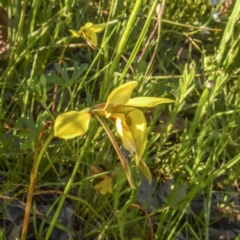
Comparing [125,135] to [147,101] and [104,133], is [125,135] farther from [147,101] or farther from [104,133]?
[104,133]

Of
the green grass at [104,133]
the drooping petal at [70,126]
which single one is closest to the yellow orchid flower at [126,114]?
the drooping petal at [70,126]

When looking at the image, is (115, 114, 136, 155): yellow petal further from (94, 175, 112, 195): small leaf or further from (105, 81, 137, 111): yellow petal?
(94, 175, 112, 195): small leaf

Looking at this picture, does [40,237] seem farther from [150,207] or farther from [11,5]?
[11,5]

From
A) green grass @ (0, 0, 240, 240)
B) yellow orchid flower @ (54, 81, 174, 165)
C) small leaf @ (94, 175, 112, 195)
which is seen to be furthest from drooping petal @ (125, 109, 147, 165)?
small leaf @ (94, 175, 112, 195)

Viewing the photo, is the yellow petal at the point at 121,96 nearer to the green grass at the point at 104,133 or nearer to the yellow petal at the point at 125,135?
the yellow petal at the point at 125,135

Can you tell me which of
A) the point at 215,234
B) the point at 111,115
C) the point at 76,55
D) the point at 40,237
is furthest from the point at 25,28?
the point at 111,115
